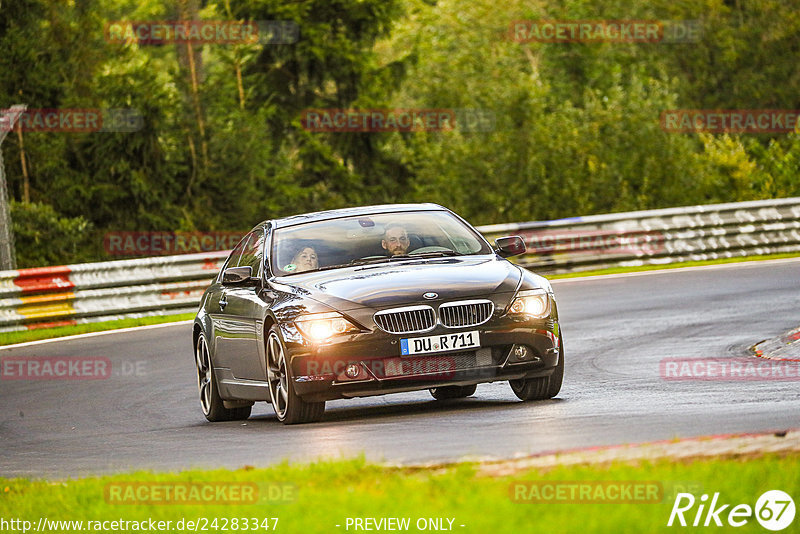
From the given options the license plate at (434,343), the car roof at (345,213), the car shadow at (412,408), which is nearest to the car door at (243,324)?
the car roof at (345,213)

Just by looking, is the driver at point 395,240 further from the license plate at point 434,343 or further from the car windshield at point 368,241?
the license plate at point 434,343

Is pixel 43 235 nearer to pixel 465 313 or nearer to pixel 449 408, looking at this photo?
pixel 449 408

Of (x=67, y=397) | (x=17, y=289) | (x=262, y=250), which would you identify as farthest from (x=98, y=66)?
(x=262, y=250)

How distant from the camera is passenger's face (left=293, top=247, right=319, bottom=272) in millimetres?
11234

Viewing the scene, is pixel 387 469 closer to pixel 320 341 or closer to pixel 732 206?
pixel 320 341

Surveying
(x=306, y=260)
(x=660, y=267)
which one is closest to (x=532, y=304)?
(x=306, y=260)

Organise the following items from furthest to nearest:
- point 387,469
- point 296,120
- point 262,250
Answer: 1. point 296,120
2. point 262,250
3. point 387,469

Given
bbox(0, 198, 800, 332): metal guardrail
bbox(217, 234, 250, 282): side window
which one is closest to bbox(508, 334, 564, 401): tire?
bbox(217, 234, 250, 282): side window

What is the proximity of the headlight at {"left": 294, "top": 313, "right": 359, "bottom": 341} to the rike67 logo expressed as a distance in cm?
450

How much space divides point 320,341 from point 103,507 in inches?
121

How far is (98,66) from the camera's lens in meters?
39.9

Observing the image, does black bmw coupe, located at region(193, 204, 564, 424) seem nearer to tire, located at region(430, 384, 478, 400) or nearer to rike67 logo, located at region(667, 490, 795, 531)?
tire, located at region(430, 384, 478, 400)

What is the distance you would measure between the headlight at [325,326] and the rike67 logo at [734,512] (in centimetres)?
450

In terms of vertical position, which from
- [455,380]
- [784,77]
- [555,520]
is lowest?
[784,77]
